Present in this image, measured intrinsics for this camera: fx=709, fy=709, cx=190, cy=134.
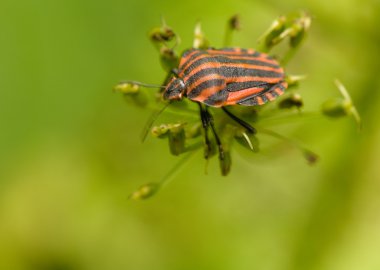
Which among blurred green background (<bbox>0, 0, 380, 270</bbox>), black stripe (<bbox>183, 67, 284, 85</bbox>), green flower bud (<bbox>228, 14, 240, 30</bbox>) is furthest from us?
blurred green background (<bbox>0, 0, 380, 270</bbox>)

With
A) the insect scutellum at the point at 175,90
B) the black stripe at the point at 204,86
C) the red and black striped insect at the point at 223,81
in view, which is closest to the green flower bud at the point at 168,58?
the red and black striped insect at the point at 223,81

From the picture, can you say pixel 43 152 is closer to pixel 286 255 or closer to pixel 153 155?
pixel 153 155

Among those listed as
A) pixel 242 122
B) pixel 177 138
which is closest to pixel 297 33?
pixel 242 122

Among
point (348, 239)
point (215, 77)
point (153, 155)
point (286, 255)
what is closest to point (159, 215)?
point (153, 155)

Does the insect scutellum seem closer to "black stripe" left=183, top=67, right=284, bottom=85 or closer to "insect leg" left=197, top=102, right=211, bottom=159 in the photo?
"black stripe" left=183, top=67, right=284, bottom=85

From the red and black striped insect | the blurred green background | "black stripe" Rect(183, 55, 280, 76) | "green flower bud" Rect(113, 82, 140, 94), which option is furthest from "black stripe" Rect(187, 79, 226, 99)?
the blurred green background
